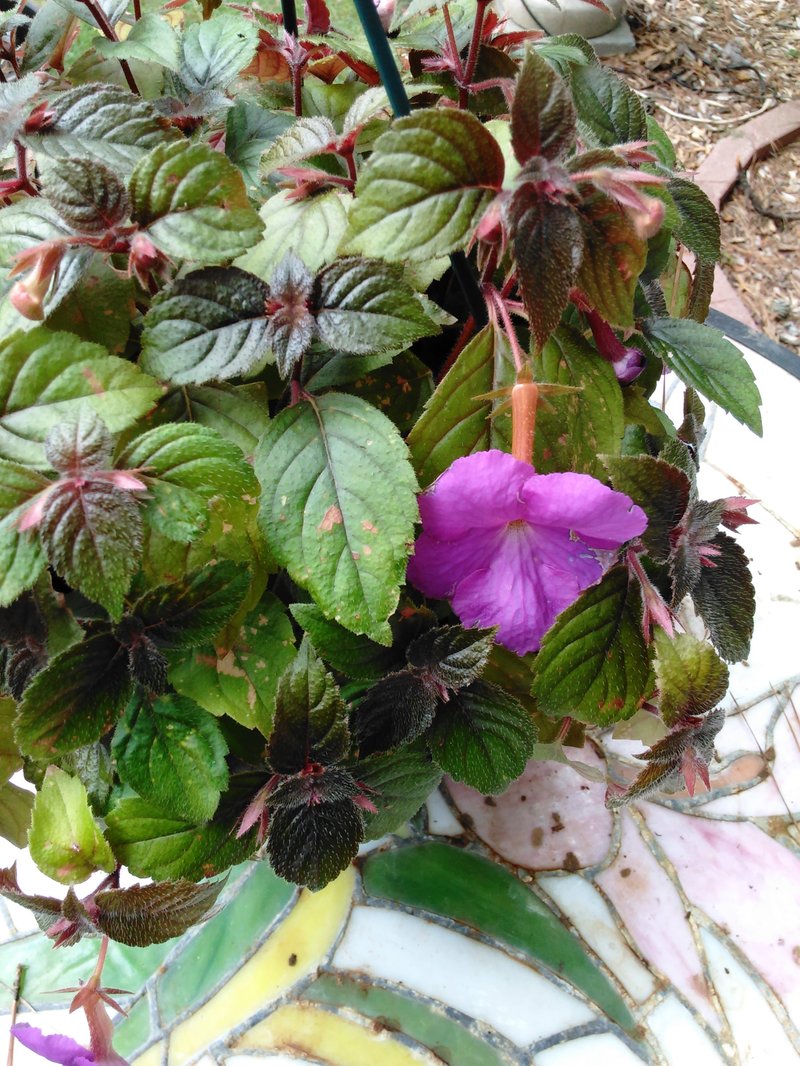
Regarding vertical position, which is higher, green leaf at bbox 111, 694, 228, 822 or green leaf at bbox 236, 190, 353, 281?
green leaf at bbox 236, 190, 353, 281

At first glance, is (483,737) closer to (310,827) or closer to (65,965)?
(310,827)

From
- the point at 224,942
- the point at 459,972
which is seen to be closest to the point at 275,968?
the point at 224,942

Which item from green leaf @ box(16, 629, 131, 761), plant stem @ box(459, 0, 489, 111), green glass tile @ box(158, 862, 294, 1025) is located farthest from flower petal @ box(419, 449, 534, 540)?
green glass tile @ box(158, 862, 294, 1025)

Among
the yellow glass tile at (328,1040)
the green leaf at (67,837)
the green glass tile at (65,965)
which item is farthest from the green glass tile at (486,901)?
the green leaf at (67,837)

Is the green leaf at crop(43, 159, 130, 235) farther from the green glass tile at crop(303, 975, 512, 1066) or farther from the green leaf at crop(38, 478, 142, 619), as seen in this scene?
the green glass tile at crop(303, 975, 512, 1066)

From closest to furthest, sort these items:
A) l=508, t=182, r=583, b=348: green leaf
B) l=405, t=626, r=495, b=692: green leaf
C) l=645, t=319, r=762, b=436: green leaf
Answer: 1. l=508, t=182, r=583, b=348: green leaf
2. l=405, t=626, r=495, b=692: green leaf
3. l=645, t=319, r=762, b=436: green leaf

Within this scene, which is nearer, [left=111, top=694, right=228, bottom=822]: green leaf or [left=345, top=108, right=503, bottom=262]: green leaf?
[left=345, top=108, right=503, bottom=262]: green leaf

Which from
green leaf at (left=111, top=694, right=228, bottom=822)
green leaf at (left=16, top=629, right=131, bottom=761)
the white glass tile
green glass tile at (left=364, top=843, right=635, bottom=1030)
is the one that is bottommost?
the white glass tile
